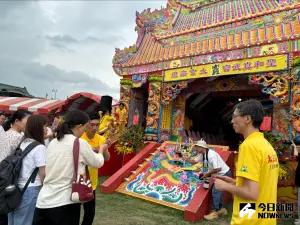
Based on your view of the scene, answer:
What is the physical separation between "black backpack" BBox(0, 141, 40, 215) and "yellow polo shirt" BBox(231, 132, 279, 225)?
5.53 feet

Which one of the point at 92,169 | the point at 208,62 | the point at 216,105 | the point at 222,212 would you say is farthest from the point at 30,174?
the point at 216,105

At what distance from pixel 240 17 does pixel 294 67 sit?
7.85ft

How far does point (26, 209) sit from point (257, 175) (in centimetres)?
194

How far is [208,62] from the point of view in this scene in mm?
7789

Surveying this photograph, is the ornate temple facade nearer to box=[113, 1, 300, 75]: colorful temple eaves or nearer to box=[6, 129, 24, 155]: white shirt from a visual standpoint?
box=[113, 1, 300, 75]: colorful temple eaves

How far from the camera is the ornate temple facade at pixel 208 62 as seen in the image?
6.69 metres

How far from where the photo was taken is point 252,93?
9.56 meters

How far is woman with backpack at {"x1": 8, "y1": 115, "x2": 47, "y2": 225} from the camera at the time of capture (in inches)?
99.8

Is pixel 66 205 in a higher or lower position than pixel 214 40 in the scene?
lower

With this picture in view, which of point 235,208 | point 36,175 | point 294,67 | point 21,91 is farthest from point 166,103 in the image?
point 21,91

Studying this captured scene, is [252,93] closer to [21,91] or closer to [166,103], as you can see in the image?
[166,103]

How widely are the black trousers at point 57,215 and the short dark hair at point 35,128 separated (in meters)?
0.64

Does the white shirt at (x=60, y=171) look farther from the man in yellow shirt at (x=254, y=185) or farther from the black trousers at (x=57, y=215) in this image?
the man in yellow shirt at (x=254, y=185)

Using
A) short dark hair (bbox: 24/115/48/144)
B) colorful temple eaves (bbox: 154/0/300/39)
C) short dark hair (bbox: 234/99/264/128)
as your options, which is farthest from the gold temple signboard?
short dark hair (bbox: 24/115/48/144)
